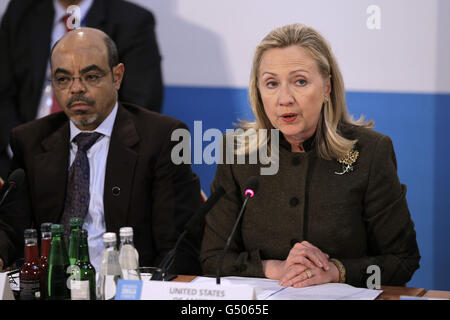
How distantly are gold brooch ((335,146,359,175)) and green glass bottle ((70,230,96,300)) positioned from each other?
100cm

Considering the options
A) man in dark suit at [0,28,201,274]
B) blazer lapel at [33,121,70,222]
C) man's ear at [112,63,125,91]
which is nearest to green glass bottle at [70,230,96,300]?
man in dark suit at [0,28,201,274]

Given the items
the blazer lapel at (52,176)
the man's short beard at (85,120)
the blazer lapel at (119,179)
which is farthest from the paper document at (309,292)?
the man's short beard at (85,120)

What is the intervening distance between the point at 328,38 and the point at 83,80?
4.01ft

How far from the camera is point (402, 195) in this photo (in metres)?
2.34

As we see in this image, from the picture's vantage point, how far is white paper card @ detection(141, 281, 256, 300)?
1.55m

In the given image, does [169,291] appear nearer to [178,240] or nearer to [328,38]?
[178,240]

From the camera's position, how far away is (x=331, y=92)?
2.52 m

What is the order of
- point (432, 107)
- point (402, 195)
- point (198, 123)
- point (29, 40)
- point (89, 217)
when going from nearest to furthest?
point (402, 195)
point (89, 217)
point (432, 107)
point (198, 123)
point (29, 40)

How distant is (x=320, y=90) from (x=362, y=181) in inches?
15.0

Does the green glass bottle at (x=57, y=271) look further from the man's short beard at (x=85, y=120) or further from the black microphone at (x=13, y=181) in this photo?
the man's short beard at (x=85, y=120)

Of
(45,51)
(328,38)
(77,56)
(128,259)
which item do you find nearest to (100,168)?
(77,56)

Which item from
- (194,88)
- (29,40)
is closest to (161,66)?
(194,88)

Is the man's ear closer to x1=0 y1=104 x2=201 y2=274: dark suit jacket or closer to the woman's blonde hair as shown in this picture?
x1=0 y1=104 x2=201 y2=274: dark suit jacket

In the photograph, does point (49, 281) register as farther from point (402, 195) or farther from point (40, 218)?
point (402, 195)
